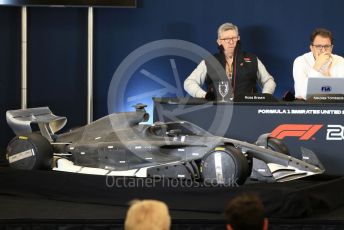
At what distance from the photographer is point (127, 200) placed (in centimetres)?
371

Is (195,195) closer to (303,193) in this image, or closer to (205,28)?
(303,193)

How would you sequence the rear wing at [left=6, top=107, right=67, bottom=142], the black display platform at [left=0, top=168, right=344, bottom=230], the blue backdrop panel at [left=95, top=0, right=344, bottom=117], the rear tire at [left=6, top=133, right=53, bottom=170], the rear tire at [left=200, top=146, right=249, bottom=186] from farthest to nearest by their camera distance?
the blue backdrop panel at [left=95, top=0, right=344, bottom=117] < the rear wing at [left=6, top=107, right=67, bottom=142] < the rear tire at [left=6, top=133, right=53, bottom=170] < the rear tire at [left=200, top=146, right=249, bottom=186] < the black display platform at [left=0, top=168, right=344, bottom=230]

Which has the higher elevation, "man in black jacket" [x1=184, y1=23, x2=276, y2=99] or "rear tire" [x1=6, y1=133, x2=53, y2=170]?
"man in black jacket" [x1=184, y1=23, x2=276, y2=99]

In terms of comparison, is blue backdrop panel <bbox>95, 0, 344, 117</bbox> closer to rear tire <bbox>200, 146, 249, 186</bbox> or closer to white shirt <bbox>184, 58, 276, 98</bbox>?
white shirt <bbox>184, 58, 276, 98</bbox>

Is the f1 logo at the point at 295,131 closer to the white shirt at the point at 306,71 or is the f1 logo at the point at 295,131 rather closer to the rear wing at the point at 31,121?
the white shirt at the point at 306,71

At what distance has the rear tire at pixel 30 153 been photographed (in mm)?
4055

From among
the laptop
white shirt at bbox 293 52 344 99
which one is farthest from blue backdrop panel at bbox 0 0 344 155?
the laptop

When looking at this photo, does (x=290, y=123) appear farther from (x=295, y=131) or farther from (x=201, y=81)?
(x=201, y=81)

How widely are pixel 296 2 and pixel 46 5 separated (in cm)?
227

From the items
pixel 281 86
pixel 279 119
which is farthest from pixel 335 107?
pixel 281 86

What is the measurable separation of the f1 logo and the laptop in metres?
0.23

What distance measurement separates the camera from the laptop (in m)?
4.86

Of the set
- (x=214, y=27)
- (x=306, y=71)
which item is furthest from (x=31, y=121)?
(x=214, y=27)

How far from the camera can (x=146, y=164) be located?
13.2 ft
